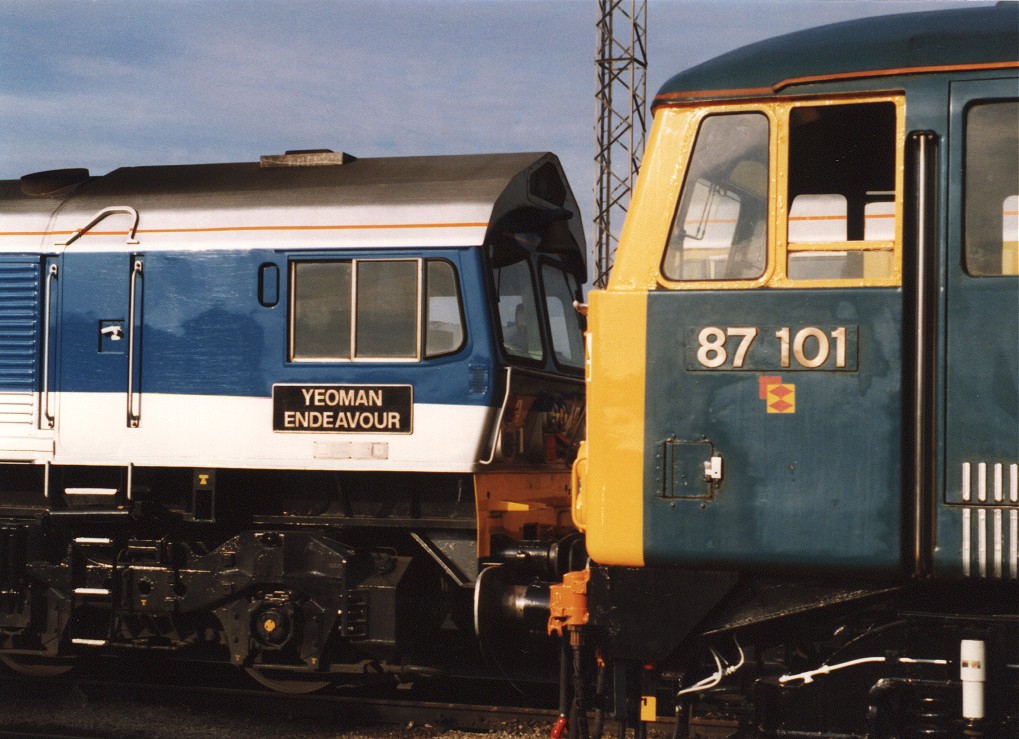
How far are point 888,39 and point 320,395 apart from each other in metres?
4.46

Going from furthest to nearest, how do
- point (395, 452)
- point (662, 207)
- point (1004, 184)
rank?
1. point (395, 452)
2. point (662, 207)
3. point (1004, 184)

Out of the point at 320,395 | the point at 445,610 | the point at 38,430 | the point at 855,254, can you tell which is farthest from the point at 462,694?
the point at 855,254

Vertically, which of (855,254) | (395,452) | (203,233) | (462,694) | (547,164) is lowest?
(462,694)

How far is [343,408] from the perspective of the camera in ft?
25.0

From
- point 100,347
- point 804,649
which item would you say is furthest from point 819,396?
point 100,347

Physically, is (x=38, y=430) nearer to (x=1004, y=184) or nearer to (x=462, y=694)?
(x=462, y=694)

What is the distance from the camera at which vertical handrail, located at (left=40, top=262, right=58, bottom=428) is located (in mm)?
8266

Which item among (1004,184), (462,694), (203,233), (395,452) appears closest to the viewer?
(1004,184)

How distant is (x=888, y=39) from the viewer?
4473 millimetres

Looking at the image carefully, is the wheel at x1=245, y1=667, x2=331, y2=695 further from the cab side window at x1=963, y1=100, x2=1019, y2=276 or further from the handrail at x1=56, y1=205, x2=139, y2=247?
the cab side window at x1=963, y1=100, x2=1019, y2=276

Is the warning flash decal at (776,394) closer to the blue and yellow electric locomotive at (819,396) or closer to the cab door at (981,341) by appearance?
the blue and yellow electric locomotive at (819,396)

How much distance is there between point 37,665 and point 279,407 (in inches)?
125

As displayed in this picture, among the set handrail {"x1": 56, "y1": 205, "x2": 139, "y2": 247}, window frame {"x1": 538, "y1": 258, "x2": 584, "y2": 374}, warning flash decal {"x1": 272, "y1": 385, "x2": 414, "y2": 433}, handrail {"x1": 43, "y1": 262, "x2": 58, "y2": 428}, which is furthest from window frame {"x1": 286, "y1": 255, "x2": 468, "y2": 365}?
handrail {"x1": 43, "y1": 262, "x2": 58, "y2": 428}

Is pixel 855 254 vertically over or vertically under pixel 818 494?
over
